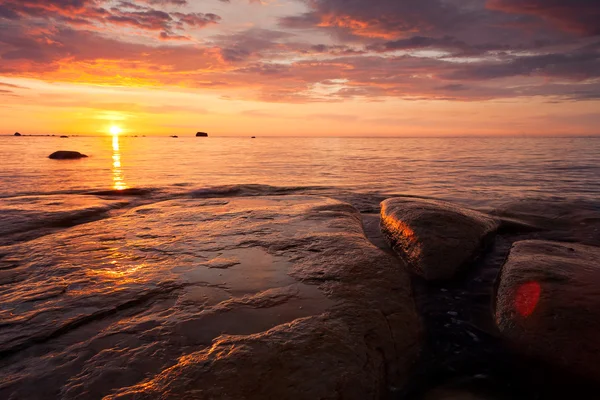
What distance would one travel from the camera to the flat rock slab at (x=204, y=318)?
7.42 feet

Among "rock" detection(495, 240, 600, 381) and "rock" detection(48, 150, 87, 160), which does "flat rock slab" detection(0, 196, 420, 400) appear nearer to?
"rock" detection(495, 240, 600, 381)

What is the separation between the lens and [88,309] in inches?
123

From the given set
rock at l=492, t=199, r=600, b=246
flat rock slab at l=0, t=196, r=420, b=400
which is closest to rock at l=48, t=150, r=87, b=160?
flat rock slab at l=0, t=196, r=420, b=400

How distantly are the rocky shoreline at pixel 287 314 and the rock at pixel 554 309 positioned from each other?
16 millimetres

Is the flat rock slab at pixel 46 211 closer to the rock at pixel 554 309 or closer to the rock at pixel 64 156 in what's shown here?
the rock at pixel 554 309

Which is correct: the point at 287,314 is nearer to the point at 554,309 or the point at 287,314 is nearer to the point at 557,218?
the point at 554,309

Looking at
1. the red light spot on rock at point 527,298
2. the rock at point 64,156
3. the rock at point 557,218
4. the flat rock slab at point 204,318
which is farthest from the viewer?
the rock at point 64,156

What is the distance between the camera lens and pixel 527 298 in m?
3.47

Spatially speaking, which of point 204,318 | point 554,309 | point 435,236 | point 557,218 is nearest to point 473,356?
point 554,309

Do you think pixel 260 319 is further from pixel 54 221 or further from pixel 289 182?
pixel 289 182

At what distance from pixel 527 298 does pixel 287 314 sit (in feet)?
8.27

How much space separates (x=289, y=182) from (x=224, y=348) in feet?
37.5

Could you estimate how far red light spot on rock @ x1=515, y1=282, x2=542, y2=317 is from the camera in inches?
130

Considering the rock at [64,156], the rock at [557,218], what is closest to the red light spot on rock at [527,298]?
the rock at [557,218]
